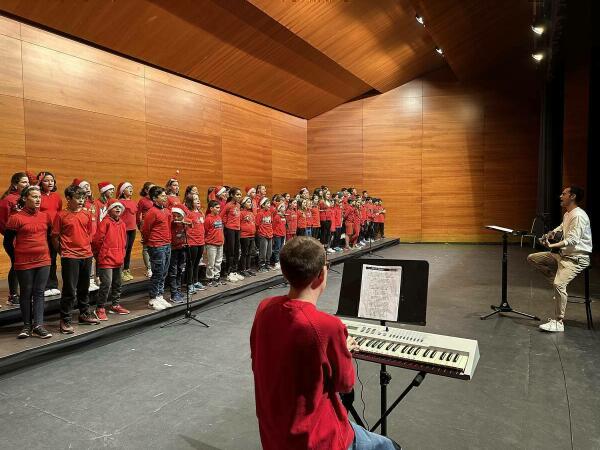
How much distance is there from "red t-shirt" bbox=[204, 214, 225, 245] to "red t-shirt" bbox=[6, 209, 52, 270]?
2411mm

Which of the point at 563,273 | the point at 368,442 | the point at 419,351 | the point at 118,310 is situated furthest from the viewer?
the point at 118,310

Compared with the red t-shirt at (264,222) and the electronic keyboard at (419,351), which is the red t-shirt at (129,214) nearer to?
the red t-shirt at (264,222)

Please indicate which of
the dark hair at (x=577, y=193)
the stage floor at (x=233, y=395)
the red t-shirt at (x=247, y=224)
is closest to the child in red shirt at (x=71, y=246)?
the stage floor at (x=233, y=395)

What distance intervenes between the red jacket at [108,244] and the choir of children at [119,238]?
11 millimetres

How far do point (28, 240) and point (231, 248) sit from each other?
319cm

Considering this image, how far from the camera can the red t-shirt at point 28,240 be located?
3.91 metres

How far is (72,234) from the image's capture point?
13.8 feet

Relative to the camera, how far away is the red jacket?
4.59 metres

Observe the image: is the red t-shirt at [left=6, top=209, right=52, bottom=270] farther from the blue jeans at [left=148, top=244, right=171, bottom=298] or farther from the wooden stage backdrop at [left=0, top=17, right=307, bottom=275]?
the wooden stage backdrop at [left=0, top=17, right=307, bottom=275]

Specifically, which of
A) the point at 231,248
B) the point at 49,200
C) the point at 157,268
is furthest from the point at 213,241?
the point at 49,200

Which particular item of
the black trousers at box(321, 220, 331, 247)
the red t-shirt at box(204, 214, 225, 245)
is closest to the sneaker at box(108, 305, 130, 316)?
the red t-shirt at box(204, 214, 225, 245)

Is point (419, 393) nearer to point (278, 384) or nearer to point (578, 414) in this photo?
point (578, 414)

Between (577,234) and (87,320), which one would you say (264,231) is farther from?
(577,234)

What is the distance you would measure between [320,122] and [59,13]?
889 centimetres
